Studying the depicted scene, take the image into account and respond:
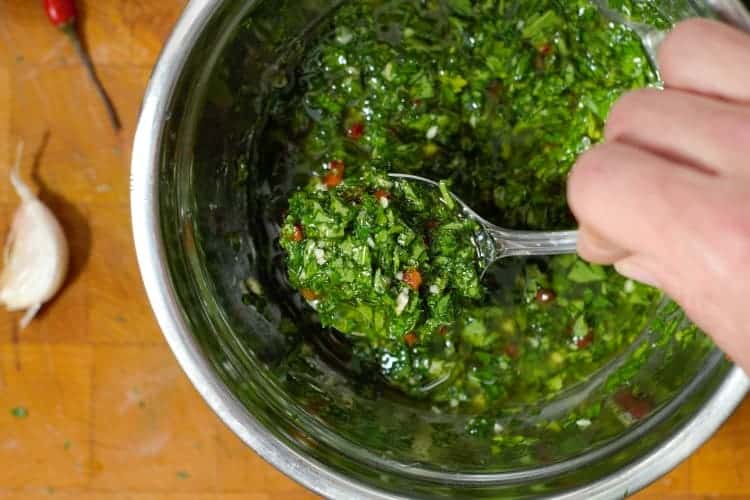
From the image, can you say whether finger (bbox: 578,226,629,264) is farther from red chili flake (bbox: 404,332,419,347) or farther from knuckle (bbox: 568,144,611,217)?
red chili flake (bbox: 404,332,419,347)

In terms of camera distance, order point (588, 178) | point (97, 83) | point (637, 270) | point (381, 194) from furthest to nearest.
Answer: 1. point (97, 83)
2. point (381, 194)
3. point (637, 270)
4. point (588, 178)


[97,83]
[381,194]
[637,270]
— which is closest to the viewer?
[637,270]

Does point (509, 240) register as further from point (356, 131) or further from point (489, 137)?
point (356, 131)

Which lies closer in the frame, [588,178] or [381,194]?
[588,178]

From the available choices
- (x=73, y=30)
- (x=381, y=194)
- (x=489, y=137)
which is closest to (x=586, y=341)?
(x=489, y=137)

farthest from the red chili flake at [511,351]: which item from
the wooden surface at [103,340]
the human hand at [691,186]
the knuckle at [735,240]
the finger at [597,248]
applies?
the knuckle at [735,240]

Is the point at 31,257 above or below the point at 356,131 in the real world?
below

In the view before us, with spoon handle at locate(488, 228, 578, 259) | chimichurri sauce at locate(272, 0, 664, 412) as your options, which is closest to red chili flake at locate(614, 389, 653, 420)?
chimichurri sauce at locate(272, 0, 664, 412)
